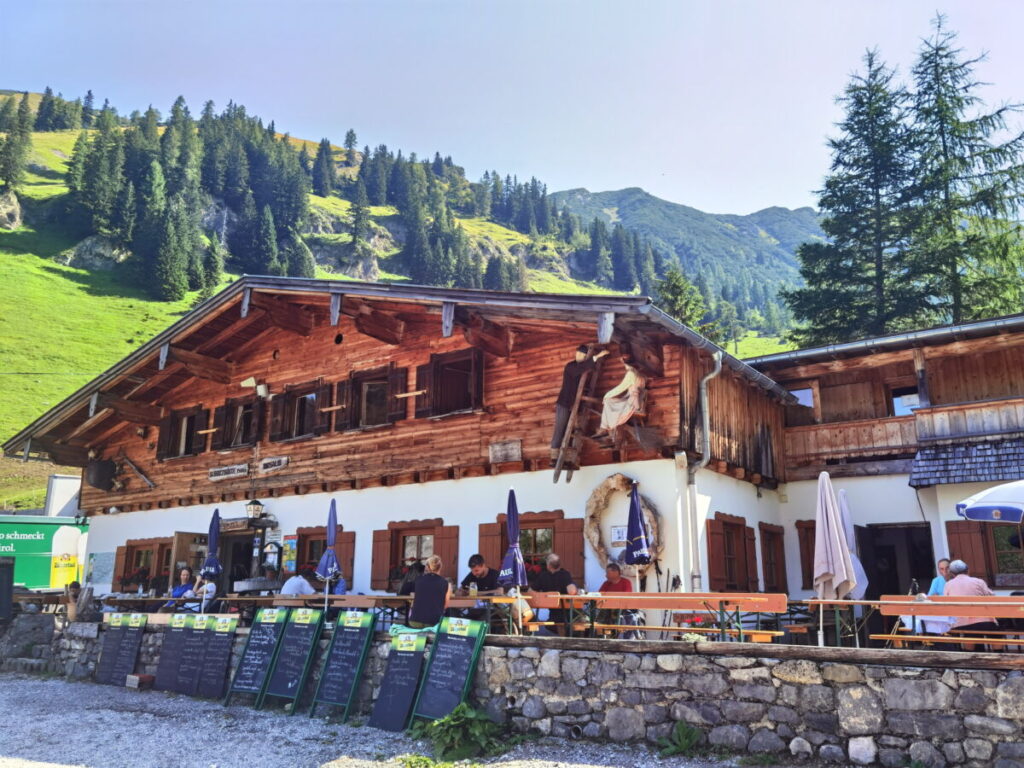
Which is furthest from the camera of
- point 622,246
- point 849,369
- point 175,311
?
point 622,246

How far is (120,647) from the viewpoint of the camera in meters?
12.6

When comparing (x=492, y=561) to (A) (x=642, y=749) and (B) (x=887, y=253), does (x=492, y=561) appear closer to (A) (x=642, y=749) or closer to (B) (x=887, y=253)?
(A) (x=642, y=749)

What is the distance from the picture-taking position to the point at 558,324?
12.5m

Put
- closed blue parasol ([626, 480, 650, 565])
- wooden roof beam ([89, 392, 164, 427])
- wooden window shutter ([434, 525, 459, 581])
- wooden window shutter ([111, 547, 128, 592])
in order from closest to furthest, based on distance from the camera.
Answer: closed blue parasol ([626, 480, 650, 565]) → wooden window shutter ([434, 525, 459, 581]) → wooden roof beam ([89, 392, 164, 427]) → wooden window shutter ([111, 547, 128, 592])

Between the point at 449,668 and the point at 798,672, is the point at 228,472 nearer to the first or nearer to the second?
the point at 449,668

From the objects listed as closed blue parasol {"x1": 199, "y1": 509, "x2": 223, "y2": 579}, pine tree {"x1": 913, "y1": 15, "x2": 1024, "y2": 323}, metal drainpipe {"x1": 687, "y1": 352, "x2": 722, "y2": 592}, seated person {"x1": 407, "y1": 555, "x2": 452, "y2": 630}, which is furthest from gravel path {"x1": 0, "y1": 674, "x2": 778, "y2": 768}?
pine tree {"x1": 913, "y1": 15, "x2": 1024, "y2": 323}

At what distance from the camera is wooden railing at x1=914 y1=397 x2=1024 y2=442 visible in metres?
12.9

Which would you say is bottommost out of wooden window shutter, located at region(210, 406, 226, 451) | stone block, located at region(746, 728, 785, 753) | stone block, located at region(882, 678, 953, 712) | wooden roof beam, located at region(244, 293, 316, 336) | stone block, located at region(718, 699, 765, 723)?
stone block, located at region(746, 728, 785, 753)

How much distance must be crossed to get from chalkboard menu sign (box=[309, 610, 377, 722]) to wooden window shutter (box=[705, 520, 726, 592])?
5.03 meters

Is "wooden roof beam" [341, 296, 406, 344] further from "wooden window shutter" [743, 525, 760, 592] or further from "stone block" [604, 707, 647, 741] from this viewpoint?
"stone block" [604, 707, 647, 741]

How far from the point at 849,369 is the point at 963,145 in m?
13.8

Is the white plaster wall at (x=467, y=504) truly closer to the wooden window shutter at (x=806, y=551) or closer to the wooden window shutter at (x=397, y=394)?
the wooden window shutter at (x=397, y=394)

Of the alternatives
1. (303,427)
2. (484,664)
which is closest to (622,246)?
(303,427)

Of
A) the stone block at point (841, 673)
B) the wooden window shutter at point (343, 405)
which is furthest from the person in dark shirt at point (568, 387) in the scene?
the stone block at point (841, 673)
